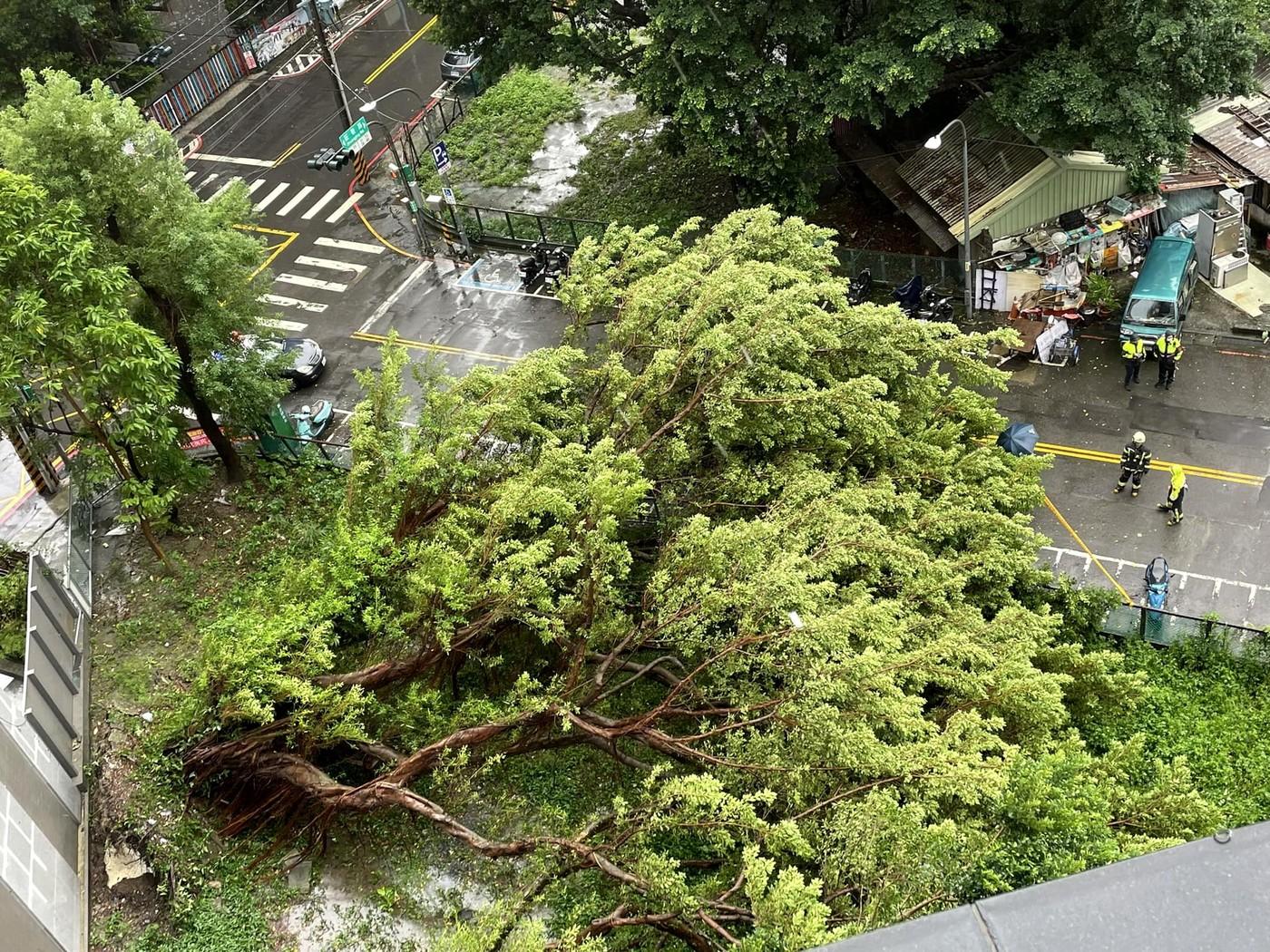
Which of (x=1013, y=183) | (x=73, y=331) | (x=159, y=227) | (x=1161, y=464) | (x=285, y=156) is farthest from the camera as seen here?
(x=285, y=156)

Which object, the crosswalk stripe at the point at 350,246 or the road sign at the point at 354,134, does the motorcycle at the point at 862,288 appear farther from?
the crosswalk stripe at the point at 350,246

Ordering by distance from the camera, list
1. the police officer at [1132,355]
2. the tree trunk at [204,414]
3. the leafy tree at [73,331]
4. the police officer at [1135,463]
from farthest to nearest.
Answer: the police officer at [1132,355]
the tree trunk at [204,414]
the police officer at [1135,463]
the leafy tree at [73,331]

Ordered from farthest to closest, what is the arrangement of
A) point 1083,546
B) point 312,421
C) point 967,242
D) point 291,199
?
point 291,199 < point 312,421 < point 967,242 < point 1083,546

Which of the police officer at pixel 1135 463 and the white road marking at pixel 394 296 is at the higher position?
the white road marking at pixel 394 296

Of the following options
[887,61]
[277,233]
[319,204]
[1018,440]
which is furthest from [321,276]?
[1018,440]

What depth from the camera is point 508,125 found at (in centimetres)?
4588

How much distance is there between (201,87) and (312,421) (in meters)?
23.7

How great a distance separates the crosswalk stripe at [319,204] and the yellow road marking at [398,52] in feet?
25.0

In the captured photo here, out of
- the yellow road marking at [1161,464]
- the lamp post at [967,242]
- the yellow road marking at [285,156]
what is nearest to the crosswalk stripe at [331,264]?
the yellow road marking at [285,156]

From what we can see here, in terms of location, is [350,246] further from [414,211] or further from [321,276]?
[414,211]

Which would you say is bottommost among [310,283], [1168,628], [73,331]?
[1168,628]

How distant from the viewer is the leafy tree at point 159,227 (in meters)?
26.2

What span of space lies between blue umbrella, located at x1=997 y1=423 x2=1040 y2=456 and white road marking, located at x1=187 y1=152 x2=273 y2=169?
31.5m

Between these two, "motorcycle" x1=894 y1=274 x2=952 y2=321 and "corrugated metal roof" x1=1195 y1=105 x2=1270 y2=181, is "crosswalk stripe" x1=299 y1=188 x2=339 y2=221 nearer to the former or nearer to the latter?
"motorcycle" x1=894 y1=274 x2=952 y2=321
